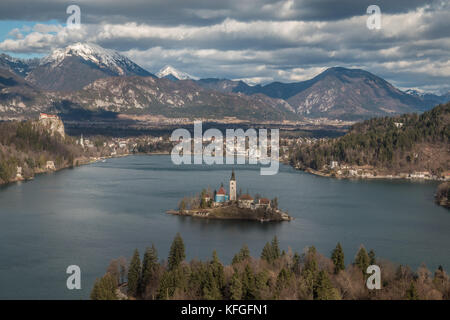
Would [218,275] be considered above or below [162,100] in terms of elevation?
below

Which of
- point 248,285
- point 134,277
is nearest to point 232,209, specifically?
point 134,277

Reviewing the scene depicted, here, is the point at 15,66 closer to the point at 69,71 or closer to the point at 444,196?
the point at 69,71

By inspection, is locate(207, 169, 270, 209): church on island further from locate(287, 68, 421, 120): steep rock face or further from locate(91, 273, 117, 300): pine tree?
locate(287, 68, 421, 120): steep rock face

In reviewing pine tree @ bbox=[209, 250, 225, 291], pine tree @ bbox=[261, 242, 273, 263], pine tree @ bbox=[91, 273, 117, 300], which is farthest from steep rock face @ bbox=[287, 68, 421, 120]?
pine tree @ bbox=[91, 273, 117, 300]

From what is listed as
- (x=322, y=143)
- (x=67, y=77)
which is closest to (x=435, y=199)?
(x=322, y=143)

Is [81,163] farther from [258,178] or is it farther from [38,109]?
[38,109]

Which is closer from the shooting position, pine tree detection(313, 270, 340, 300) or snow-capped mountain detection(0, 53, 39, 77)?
pine tree detection(313, 270, 340, 300)
